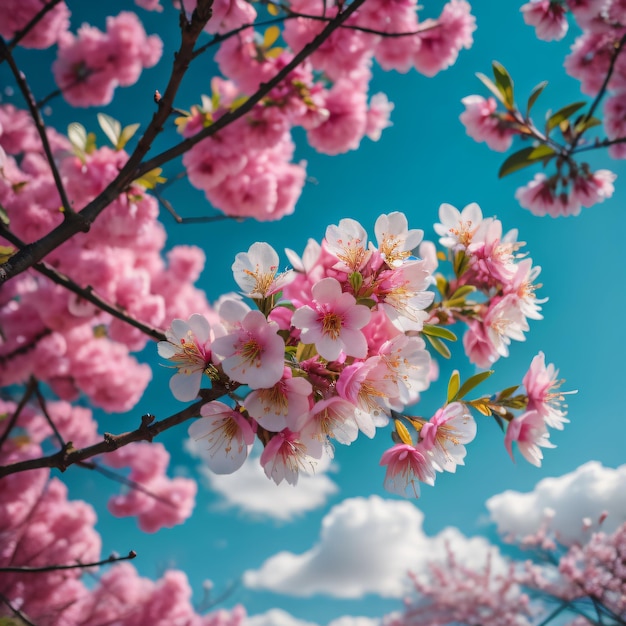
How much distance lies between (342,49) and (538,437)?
5.54 ft

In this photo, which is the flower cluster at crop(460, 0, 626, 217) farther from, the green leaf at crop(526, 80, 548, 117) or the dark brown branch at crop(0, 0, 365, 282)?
the dark brown branch at crop(0, 0, 365, 282)

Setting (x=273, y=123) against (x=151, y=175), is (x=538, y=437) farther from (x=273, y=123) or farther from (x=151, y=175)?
(x=273, y=123)

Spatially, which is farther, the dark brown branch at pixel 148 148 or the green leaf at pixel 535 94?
the green leaf at pixel 535 94

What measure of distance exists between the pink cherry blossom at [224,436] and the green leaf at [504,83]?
1.45 meters

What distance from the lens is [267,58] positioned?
6.65 ft

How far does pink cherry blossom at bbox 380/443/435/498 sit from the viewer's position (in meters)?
0.66

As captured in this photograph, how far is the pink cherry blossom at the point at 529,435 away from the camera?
77 centimetres

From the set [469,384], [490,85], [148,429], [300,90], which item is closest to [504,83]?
[490,85]

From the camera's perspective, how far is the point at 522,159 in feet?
5.36

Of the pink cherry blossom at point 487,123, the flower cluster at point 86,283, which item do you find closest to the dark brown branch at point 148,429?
the flower cluster at point 86,283

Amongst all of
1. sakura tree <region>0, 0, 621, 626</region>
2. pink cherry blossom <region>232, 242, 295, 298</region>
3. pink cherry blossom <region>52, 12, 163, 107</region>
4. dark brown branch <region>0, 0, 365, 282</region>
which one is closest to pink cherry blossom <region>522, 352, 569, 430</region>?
sakura tree <region>0, 0, 621, 626</region>

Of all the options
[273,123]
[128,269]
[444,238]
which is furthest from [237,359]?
[128,269]

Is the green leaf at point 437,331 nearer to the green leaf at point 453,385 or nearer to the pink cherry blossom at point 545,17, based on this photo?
the green leaf at point 453,385

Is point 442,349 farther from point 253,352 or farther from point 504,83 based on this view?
point 504,83
